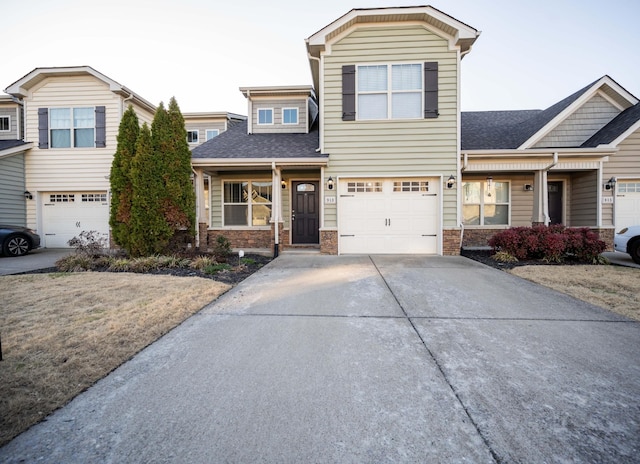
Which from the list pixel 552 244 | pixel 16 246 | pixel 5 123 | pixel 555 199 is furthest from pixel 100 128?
pixel 555 199

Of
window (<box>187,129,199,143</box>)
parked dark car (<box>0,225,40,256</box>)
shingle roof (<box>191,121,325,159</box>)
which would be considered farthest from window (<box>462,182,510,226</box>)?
parked dark car (<box>0,225,40,256</box>)

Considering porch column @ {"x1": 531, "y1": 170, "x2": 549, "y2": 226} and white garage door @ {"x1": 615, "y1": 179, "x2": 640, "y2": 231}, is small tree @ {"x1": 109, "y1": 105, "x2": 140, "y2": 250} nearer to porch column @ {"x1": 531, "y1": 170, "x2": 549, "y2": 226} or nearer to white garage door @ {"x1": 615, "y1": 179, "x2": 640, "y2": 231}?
porch column @ {"x1": 531, "y1": 170, "x2": 549, "y2": 226}

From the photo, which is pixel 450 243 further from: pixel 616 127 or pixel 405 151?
pixel 616 127

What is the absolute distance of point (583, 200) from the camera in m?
9.84

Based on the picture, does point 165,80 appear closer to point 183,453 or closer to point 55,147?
point 55,147

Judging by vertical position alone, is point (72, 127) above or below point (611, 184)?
above

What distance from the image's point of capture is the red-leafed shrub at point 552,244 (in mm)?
7512

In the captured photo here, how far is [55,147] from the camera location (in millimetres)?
10703

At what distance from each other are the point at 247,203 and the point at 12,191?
8.24m

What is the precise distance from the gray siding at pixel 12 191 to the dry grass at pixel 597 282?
15741 mm

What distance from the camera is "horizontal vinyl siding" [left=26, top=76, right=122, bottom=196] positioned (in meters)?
10.6

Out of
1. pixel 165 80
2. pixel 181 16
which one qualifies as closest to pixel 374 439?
pixel 181 16

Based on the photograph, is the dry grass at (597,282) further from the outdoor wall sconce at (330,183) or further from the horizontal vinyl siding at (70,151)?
the horizontal vinyl siding at (70,151)

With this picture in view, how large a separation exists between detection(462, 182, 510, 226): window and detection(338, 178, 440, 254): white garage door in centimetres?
272
